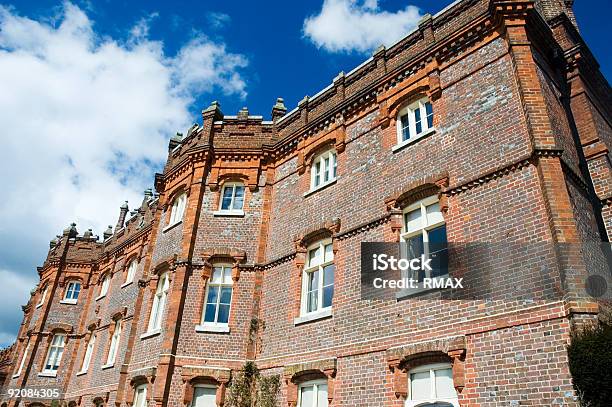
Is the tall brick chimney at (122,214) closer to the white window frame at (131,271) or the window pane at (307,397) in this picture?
the white window frame at (131,271)

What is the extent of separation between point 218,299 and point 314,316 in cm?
398

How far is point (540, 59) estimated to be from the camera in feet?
38.4

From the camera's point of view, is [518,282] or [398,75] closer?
[518,282]

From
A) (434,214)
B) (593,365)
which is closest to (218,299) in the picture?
(434,214)

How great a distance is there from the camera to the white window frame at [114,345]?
68.0ft

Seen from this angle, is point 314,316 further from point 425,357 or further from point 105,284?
point 105,284

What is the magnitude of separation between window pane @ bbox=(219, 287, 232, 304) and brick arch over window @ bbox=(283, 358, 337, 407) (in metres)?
3.41

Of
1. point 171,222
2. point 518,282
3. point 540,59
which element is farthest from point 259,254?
point 540,59

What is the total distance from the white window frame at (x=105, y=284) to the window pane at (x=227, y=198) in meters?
12.0

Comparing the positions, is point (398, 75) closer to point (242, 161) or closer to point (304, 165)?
point (304, 165)

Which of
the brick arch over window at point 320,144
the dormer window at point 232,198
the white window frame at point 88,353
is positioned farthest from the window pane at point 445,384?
the white window frame at point 88,353

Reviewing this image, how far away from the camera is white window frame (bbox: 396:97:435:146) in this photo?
41.5ft

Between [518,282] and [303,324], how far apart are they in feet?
20.3

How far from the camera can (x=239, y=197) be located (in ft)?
57.4
